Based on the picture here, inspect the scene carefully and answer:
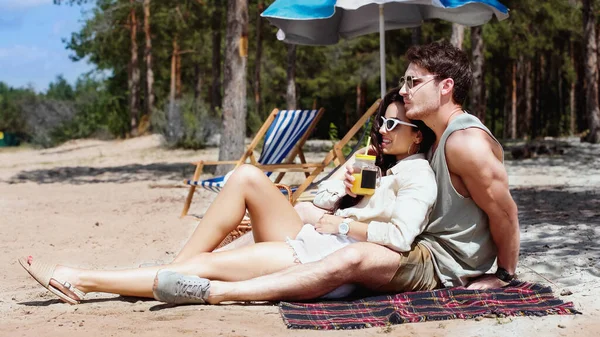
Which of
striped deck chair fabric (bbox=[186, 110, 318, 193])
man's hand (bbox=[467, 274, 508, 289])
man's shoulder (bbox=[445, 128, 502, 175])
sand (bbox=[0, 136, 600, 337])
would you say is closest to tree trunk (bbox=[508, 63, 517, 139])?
sand (bbox=[0, 136, 600, 337])

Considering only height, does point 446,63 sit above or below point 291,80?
above

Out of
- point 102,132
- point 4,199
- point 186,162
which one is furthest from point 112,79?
point 4,199

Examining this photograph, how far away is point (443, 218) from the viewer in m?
3.44

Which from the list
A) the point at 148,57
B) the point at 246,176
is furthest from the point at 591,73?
the point at 246,176

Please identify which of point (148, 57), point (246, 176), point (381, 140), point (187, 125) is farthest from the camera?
point (148, 57)

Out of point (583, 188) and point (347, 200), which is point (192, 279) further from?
point (583, 188)

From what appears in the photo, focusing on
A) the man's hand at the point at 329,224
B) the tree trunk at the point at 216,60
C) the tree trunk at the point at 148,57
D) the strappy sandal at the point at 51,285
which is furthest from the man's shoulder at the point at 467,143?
the tree trunk at the point at 148,57

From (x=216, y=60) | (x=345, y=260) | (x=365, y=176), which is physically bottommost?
(x=345, y=260)

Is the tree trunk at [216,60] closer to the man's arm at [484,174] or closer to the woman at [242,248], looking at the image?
the woman at [242,248]

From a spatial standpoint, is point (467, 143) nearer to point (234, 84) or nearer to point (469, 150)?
point (469, 150)

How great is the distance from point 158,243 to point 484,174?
353 centimetres

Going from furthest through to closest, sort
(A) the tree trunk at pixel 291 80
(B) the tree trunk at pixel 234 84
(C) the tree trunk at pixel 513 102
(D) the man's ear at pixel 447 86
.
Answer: (C) the tree trunk at pixel 513 102 → (A) the tree trunk at pixel 291 80 → (B) the tree trunk at pixel 234 84 → (D) the man's ear at pixel 447 86

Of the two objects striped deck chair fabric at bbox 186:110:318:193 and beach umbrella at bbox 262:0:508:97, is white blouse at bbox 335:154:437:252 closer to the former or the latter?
beach umbrella at bbox 262:0:508:97

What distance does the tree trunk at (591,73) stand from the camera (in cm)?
1675
